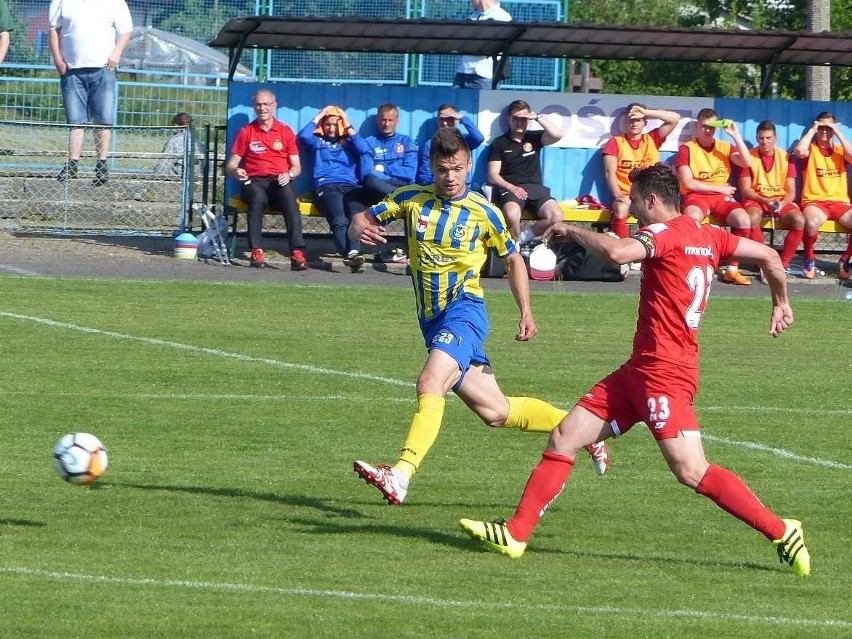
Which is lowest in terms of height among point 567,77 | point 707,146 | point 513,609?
point 513,609

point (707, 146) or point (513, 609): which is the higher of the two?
point (707, 146)

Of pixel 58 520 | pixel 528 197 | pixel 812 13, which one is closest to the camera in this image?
pixel 58 520

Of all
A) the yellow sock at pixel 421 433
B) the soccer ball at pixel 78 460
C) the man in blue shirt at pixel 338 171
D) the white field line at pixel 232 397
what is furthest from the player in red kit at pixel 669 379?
the man in blue shirt at pixel 338 171

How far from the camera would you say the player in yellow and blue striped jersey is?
7.72 metres

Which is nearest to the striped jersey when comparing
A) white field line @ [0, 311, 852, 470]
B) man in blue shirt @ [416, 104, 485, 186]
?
white field line @ [0, 311, 852, 470]

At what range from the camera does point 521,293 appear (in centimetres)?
792

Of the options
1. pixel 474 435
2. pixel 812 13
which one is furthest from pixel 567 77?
pixel 474 435

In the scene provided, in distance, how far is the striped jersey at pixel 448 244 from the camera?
7875mm

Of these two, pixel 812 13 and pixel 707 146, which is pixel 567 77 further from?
pixel 707 146

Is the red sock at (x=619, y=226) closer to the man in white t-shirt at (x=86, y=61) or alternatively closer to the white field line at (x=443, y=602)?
the man in white t-shirt at (x=86, y=61)

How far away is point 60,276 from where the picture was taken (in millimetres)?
16734

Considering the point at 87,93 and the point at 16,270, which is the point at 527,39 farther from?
the point at 16,270

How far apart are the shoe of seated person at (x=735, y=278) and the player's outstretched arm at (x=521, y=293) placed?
10487 mm

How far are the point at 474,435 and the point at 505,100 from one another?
9894 millimetres
